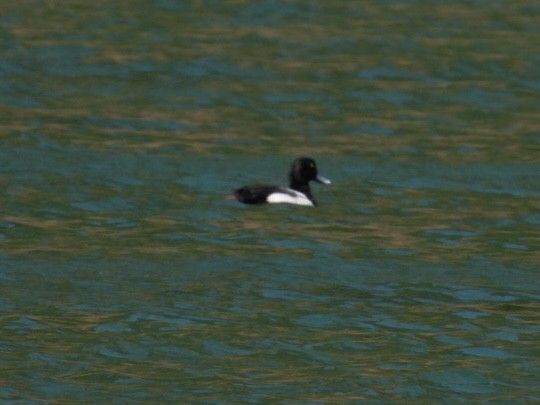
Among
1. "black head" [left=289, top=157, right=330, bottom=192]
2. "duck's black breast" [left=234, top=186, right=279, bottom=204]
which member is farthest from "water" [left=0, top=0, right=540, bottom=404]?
"black head" [left=289, top=157, right=330, bottom=192]

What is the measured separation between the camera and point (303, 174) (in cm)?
1734

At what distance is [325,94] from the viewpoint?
70.8 ft

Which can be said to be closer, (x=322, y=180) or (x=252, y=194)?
(x=252, y=194)

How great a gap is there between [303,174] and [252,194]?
31.1 inches

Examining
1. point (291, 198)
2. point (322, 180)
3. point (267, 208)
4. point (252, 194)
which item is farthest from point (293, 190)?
point (252, 194)

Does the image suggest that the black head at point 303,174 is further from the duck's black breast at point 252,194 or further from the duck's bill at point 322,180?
the duck's black breast at point 252,194

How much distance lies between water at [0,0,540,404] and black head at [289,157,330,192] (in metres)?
0.32

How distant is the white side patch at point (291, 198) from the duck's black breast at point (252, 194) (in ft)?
0.50

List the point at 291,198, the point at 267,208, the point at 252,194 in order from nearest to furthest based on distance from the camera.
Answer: the point at 252,194 → the point at 267,208 → the point at 291,198

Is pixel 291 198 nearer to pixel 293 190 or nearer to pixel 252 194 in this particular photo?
pixel 293 190

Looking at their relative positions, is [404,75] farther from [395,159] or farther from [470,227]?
[470,227]

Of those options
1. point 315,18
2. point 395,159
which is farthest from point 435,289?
point 315,18

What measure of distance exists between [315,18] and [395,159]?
24.5 feet

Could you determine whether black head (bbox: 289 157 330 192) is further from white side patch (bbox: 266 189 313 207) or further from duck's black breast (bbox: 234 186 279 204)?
duck's black breast (bbox: 234 186 279 204)
